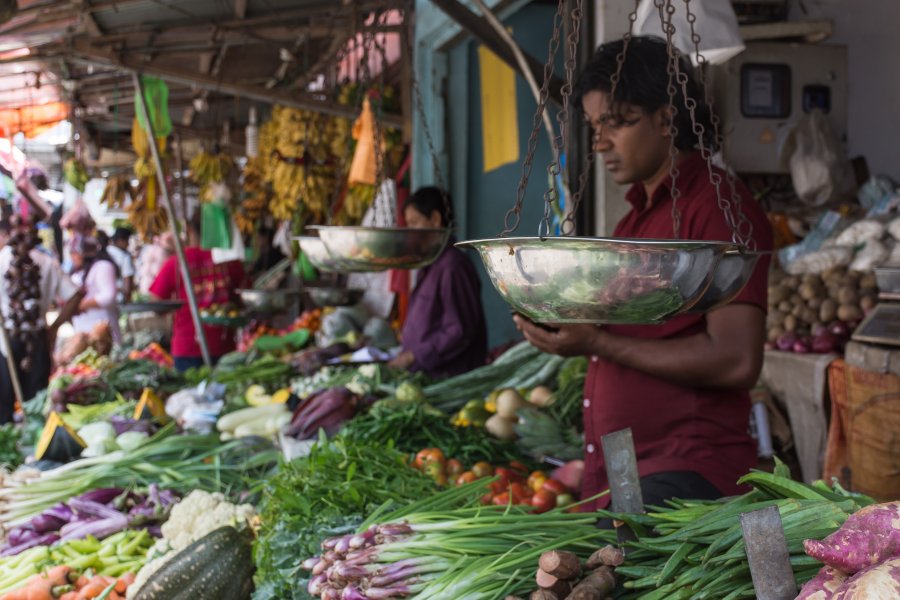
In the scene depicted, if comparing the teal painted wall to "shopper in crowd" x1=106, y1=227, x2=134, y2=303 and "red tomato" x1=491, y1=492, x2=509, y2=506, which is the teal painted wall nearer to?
"red tomato" x1=491, y1=492, x2=509, y2=506

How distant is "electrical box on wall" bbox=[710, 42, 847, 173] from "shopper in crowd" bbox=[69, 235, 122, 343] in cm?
613

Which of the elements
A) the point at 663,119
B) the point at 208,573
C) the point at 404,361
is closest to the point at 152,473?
the point at 208,573

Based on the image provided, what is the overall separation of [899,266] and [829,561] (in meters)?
3.02

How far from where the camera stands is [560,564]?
4.91ft

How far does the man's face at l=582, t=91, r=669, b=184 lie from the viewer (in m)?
2.12

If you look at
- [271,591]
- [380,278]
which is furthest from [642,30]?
[380,278]

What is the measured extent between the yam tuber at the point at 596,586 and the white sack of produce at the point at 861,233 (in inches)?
136

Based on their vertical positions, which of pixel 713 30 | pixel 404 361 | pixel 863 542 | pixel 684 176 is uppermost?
pixel 713 30

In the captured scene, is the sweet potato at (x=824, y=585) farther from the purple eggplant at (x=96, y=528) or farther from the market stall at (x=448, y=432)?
the purple eggplant at (x=96, y=528)

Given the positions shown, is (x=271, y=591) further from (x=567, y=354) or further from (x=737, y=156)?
(x=737, y=156)

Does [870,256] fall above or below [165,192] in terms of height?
below

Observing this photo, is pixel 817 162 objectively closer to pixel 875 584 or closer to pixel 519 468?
pixel 519 468

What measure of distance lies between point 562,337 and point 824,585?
0.95 meters

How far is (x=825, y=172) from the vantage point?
16.1 feet
